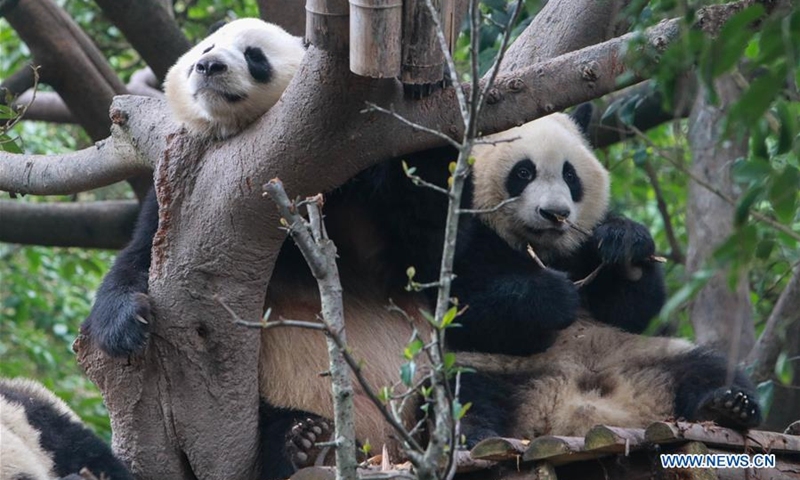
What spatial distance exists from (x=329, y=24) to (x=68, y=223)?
438 cm

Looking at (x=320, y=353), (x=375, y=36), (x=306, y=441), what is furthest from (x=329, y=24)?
(x=320, y=353)

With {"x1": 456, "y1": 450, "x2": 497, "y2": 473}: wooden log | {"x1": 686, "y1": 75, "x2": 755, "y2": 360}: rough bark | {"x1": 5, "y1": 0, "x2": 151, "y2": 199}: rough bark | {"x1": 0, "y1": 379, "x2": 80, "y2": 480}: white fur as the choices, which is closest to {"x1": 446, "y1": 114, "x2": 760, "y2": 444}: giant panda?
{"x1": 456, "y1": 450, "x2": 497, "y2": 473}: wooden log

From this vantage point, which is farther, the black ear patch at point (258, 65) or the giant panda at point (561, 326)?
the black ear patch at point (258, 65)

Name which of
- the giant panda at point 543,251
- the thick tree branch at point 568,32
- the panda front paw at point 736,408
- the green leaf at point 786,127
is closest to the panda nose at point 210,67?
the giant panda at point 543,251

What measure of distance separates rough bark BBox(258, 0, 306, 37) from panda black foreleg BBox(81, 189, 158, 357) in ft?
7.09

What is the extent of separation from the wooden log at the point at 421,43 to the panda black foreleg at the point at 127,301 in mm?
1463

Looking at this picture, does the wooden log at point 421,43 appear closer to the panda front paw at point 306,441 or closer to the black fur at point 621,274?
the panda front paw at point 306,441

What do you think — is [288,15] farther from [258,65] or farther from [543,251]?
[543,251]

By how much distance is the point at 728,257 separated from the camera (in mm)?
1765

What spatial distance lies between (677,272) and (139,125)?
3.76m

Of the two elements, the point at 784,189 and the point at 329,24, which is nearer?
the point at 784,189

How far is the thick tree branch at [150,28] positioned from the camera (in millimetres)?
6906

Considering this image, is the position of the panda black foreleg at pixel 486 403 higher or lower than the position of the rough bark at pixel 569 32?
lower

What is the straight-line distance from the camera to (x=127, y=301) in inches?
161
